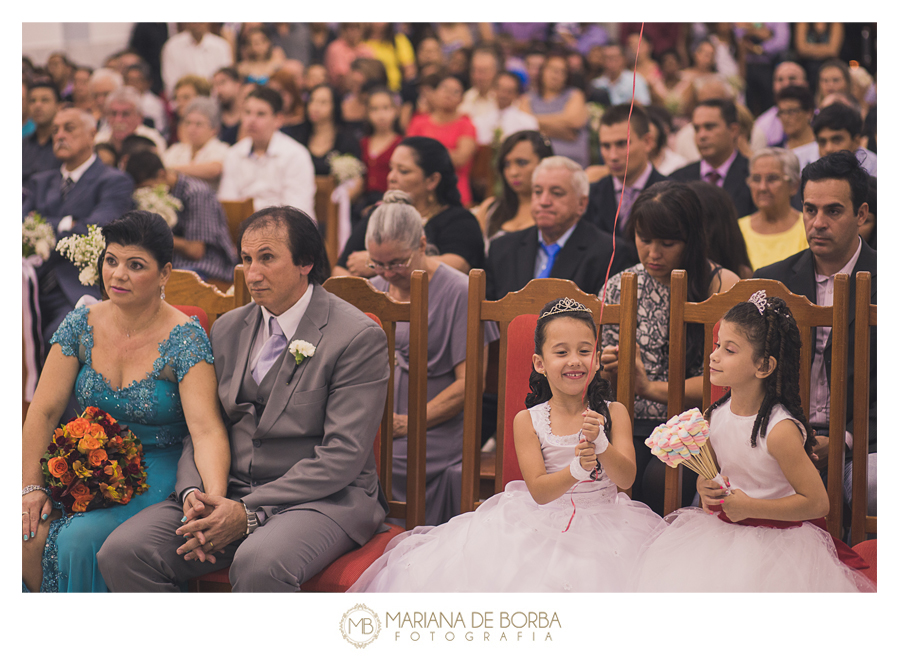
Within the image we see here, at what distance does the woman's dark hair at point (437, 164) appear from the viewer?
373 centimetres

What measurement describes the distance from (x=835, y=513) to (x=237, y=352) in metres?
1.71

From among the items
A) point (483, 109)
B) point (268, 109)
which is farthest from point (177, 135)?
point (483, 109)

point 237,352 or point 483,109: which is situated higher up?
point 483,109

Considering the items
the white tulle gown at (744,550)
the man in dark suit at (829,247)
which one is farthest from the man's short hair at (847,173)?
the white tulle gown at (744,550)

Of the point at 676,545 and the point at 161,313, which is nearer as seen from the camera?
the point at 676,545

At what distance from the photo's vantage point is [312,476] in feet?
7.42

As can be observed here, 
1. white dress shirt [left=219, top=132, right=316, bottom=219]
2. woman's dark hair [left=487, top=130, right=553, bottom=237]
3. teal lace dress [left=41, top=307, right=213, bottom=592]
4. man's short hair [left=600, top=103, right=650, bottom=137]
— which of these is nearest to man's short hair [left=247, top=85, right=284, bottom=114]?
white dress shirt [left=219, top=132, right=316, bottom=219]

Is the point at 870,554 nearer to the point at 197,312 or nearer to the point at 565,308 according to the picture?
the point at 565,308

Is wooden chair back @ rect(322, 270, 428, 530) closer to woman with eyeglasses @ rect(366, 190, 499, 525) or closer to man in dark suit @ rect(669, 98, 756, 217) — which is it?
woman with eyeglasses @ rect(366, 190, 499, 525)

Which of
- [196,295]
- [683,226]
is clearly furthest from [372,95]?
[683,226]

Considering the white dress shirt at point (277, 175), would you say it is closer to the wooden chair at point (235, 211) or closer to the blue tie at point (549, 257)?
the wooden chair at point (235, 211)

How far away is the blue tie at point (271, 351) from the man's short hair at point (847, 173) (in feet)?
5.43

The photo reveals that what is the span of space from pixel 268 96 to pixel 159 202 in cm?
121

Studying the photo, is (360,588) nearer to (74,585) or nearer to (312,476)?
(312,476)
